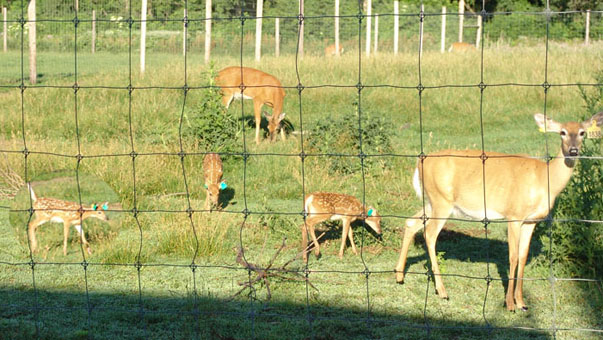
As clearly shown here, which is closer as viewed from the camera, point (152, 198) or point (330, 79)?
point (152, 198)

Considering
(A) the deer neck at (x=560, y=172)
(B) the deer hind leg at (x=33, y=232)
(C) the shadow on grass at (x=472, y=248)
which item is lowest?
(C) the shadow on grass at (x=472, y=248)

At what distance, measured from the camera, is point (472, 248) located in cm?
788

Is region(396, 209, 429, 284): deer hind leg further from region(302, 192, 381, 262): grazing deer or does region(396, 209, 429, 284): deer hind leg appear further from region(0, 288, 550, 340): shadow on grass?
region(0, 288, 550, 340): shadow on grass

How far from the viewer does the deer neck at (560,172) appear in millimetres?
6125

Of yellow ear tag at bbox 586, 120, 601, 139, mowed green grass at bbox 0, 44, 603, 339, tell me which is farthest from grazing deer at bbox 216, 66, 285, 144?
yellow ear tag at bbox 586, 120, 601, 139

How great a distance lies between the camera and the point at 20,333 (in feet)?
18.0

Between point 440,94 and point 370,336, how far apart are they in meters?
11.7

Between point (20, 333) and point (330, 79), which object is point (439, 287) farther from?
point (330, 79)

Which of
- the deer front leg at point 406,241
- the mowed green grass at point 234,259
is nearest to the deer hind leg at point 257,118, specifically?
the mowed green grass at point 234,259

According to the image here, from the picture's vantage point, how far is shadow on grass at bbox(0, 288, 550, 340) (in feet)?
18.2

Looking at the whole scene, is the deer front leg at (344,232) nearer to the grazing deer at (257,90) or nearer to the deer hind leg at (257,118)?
the deer hind leg at (257,118)

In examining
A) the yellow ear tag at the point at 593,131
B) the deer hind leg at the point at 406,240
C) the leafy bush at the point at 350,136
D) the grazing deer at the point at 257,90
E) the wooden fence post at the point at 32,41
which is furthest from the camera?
the wooden fence post at the point at 32,41

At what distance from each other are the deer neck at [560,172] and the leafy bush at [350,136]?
16.9 ft

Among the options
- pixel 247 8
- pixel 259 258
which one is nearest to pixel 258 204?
pixel 259 258
